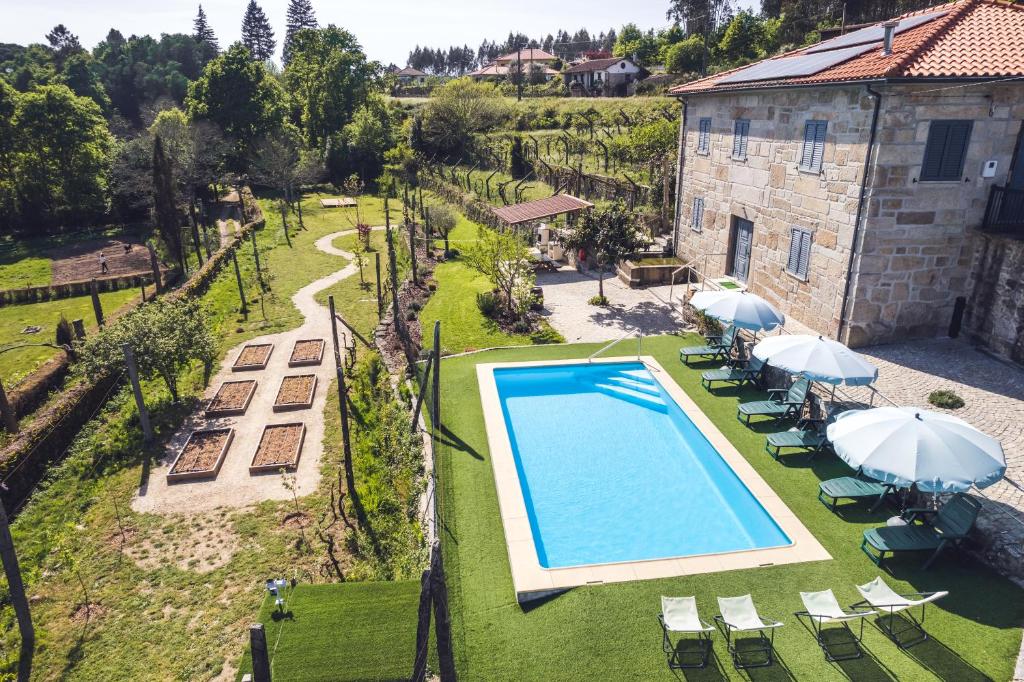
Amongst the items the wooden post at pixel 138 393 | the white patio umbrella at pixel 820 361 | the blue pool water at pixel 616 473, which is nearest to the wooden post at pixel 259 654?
the blue pool water at pixel 616 473

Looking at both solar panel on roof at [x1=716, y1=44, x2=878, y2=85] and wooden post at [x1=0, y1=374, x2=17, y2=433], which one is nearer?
wooden post at [x1=0, y1=374, x2=17, y2=433]

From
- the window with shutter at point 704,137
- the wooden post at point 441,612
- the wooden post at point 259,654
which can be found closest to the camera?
the wooden post at point 259,654

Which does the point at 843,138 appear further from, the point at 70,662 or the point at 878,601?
the point at 70,662

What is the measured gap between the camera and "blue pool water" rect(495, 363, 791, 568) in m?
11.8

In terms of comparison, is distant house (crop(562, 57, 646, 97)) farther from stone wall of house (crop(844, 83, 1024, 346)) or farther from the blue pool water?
the blue pool water

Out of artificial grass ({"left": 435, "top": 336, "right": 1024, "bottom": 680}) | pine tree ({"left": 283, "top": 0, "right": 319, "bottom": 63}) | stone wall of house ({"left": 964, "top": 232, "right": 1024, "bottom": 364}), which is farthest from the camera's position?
pine tree ({"left": 283, "top": 0, "right": 319, "bottom": 63})

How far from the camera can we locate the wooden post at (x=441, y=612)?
666 centimetres

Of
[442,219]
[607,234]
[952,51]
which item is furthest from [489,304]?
[952,51]

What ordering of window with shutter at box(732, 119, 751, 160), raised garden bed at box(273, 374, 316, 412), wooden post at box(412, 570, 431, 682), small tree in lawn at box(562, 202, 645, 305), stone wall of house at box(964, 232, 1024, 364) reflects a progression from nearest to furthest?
1. wooden post at box(412, 570, 431, 682)
2. stone wall of house at box(964, 232, 1024, 364)
3. raised garden bed at box(273, 374, 316, 412)
4. window with shutter at box(732, 119, 751, 160)
5. small tree in lawn at box(562, 202, 645, 305)

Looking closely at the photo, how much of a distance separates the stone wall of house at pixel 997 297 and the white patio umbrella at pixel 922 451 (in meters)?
7.42

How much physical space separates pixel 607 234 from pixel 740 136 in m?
5.71

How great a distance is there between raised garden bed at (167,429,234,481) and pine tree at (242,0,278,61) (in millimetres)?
115189

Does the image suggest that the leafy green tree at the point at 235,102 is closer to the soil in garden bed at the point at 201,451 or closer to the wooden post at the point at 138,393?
the wooden post at the point at 138,393

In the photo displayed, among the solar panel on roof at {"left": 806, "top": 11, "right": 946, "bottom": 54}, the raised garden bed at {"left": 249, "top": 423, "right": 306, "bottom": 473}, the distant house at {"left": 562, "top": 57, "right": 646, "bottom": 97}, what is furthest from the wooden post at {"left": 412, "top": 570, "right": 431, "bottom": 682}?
the distant house at {"left": 562, "top": 57, "right": 646, "bottom": 97}
